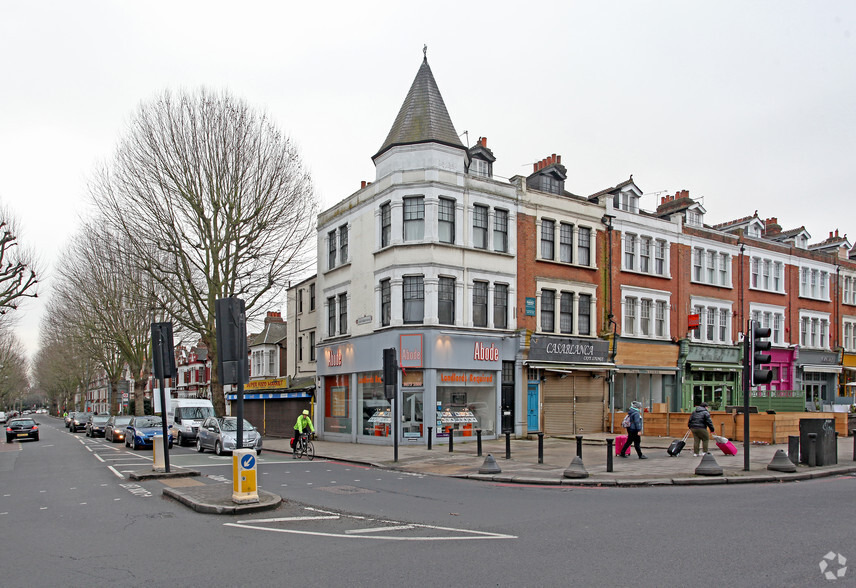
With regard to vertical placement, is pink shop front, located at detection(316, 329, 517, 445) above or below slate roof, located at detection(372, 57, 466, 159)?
below

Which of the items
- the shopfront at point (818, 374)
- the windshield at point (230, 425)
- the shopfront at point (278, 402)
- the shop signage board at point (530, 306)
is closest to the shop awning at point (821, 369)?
the shopfront at point (818, 374)

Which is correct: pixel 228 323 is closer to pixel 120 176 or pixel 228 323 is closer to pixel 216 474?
pixel 216 474

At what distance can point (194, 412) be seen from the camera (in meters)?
32.8

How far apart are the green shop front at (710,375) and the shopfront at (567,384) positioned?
19.1 feet

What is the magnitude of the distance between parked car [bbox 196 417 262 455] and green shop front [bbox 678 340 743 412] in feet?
72.0

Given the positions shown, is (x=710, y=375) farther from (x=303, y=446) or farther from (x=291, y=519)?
(x=291, y=519)

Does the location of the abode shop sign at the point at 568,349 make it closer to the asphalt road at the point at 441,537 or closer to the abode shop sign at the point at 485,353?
the abode shop sign at the point at 485,353

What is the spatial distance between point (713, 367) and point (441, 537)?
1213 inches

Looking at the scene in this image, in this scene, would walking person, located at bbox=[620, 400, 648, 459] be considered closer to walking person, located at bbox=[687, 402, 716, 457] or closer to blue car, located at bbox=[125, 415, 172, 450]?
walking person, located at bbox=[687, 402, 716, 457]

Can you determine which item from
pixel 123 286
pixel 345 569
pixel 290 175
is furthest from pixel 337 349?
pixel 345 569

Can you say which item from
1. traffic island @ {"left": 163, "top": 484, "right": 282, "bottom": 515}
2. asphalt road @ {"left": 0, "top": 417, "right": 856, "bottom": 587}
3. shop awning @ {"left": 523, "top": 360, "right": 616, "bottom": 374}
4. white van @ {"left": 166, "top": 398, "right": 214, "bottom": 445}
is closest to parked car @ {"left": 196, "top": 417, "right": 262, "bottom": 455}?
white van @ {"left": 166, "top": 398, "right": 214, "bottom": 445}

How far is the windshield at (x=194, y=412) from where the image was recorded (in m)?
32.4

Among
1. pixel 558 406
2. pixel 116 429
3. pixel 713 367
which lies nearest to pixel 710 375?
pixel 713 367

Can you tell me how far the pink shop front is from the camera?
26156 millimetres
